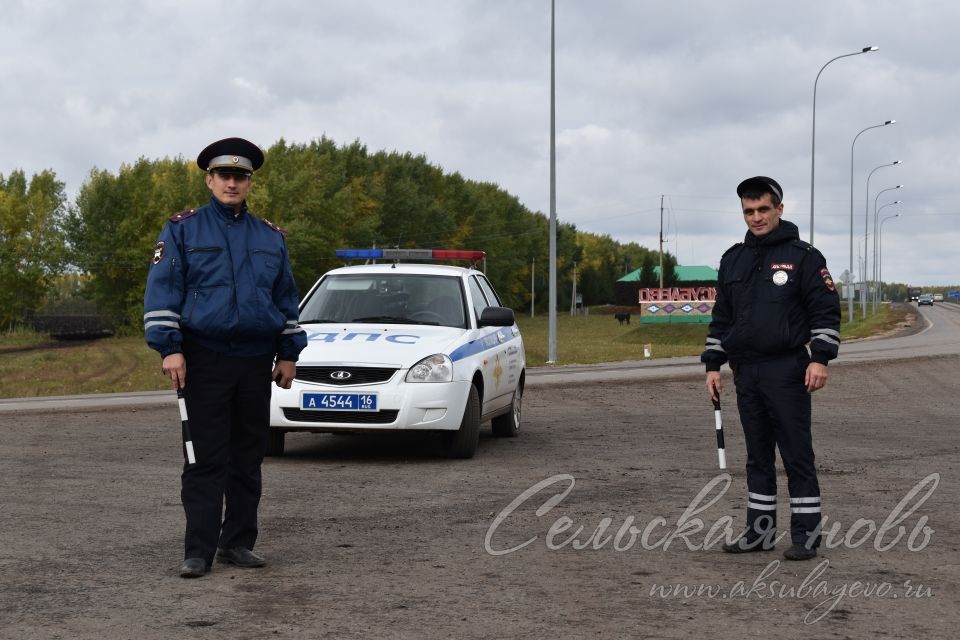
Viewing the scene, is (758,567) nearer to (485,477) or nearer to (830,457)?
(485,477)

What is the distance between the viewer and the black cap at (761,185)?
6.57m

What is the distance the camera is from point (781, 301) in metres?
6.55

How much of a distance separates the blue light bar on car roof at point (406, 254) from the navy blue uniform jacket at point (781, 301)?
6.31 meters

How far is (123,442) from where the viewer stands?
1262 centimetres

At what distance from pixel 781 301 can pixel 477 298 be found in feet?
20.2

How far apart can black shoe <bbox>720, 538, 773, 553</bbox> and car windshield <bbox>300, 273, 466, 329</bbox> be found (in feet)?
17.4

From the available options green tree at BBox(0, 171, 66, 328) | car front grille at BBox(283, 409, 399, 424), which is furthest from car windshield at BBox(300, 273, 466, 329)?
green tree at BBox(0, 171, 66, 328)

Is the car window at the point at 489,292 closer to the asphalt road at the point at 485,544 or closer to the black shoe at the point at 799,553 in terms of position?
the asphalt road at the point at 485,544

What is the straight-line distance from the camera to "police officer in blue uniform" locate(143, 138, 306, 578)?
605cm

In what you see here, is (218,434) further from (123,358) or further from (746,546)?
(123,358)

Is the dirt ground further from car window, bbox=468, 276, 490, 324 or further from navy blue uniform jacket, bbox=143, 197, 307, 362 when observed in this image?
car window, bbox=468, 276, 490, 324

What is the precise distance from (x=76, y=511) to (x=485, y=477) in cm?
310

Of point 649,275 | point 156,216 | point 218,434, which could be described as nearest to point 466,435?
point 218,434

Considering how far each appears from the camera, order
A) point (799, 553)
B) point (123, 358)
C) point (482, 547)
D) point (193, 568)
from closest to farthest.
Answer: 1. point (193, 568)
2. point (799, 553)
3. point (482, 547)
4. point (123, 358)
